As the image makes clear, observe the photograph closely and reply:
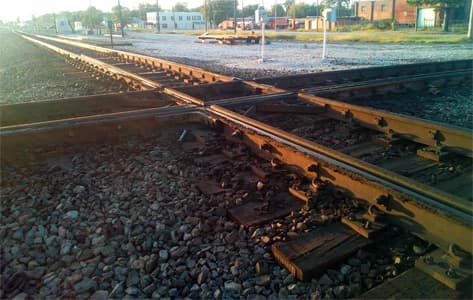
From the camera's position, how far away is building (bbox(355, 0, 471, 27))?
51688mm

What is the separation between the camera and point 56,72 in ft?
45.7

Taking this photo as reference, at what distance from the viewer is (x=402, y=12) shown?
218ft

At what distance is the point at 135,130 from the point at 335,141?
2.39m

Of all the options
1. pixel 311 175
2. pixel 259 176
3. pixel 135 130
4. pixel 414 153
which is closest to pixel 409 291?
pixel 311 175

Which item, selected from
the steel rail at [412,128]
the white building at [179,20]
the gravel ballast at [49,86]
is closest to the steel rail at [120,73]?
the gravel ballast at [49,86]

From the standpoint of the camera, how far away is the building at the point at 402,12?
51.7 meters

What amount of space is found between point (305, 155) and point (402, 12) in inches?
2852

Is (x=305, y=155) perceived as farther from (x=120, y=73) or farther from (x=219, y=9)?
(x=219, y=9)

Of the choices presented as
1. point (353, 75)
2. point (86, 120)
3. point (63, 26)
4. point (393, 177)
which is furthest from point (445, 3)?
point (63, 26)

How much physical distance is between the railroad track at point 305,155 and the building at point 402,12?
47.1 m

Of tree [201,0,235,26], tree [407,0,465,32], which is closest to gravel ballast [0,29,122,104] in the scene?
tree [407,0,465,32]

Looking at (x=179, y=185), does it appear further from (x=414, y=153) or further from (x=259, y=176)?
(x=414, y=153)

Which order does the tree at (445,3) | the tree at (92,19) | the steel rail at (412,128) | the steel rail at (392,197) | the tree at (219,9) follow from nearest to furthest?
the steel rail at (392,197)
the steel rail at (412,128)
the tree at (445,3)
the tree at (92,19)
the tree at (219,9)

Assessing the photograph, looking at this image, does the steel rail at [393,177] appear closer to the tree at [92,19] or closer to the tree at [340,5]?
the tree at [92,19]
